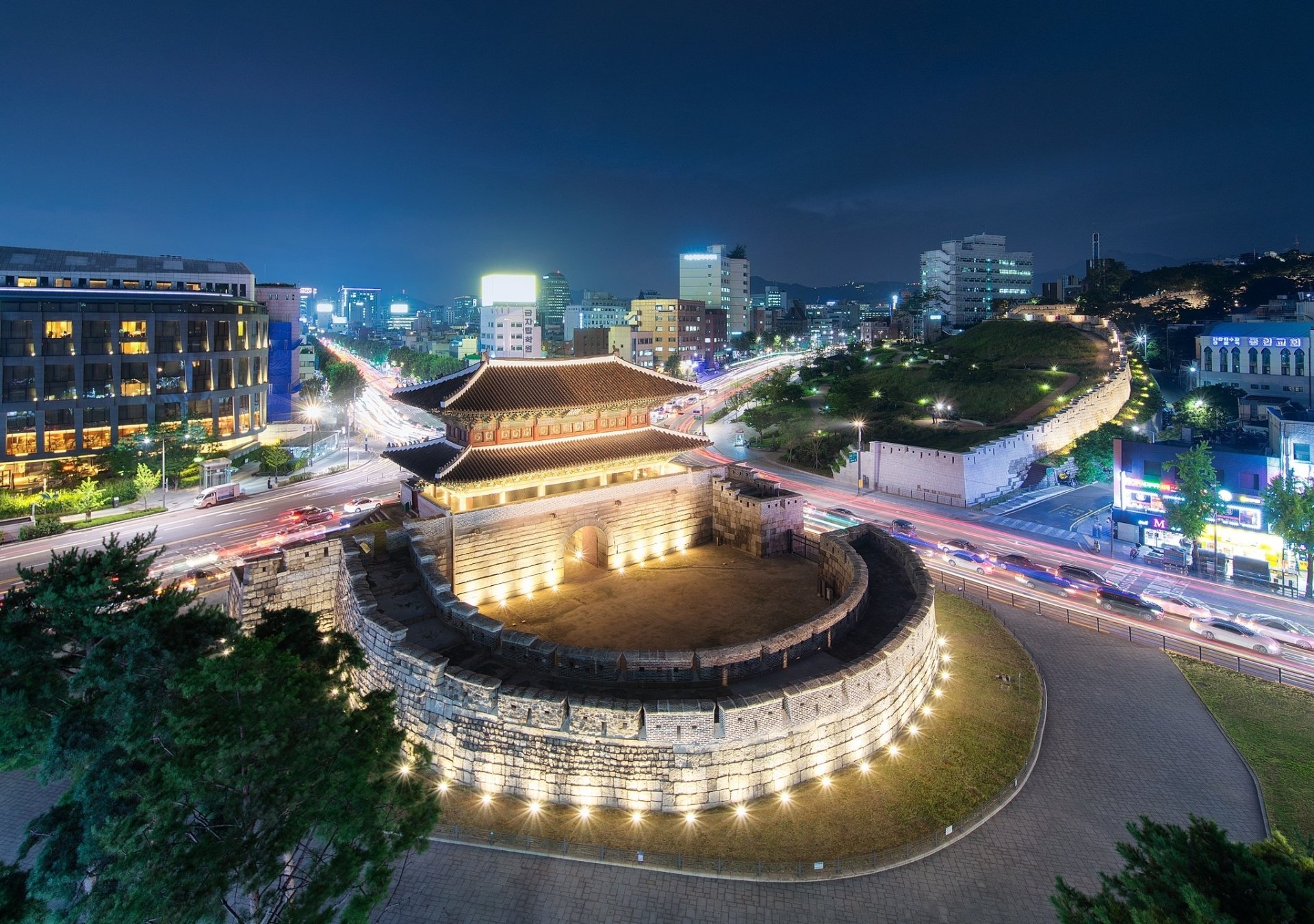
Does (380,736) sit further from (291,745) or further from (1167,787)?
(1167,787)

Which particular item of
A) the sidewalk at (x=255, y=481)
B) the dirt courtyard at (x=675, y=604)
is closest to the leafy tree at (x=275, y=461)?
the sidewalk at (x=255, y=481)

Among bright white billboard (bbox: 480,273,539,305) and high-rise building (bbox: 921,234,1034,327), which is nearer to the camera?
bright white billboard (bbox: 480,273,539,305)

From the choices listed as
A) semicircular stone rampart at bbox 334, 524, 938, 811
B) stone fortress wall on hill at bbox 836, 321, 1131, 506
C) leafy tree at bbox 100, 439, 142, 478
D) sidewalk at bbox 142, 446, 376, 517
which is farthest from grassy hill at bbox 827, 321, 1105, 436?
leafy tree at bbox 100, 439, 142, 478

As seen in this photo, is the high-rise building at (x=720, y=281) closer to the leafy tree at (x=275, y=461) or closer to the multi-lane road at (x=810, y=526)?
the multi-lane road at (x=810, y=526)

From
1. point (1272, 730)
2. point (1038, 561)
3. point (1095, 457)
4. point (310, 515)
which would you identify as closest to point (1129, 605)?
point (1038, 561)

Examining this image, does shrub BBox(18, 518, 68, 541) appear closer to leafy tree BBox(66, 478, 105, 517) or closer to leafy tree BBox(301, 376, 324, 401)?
leafy tree BBox(66, 478, 105, 517)

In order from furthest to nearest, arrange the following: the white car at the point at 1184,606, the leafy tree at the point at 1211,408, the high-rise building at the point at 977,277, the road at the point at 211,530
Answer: the high-rise building at the point at 977,277 → the leafy tree at the point at 1211,408 → the road at the point at 211,530 → the white car at the point at 1184,606
